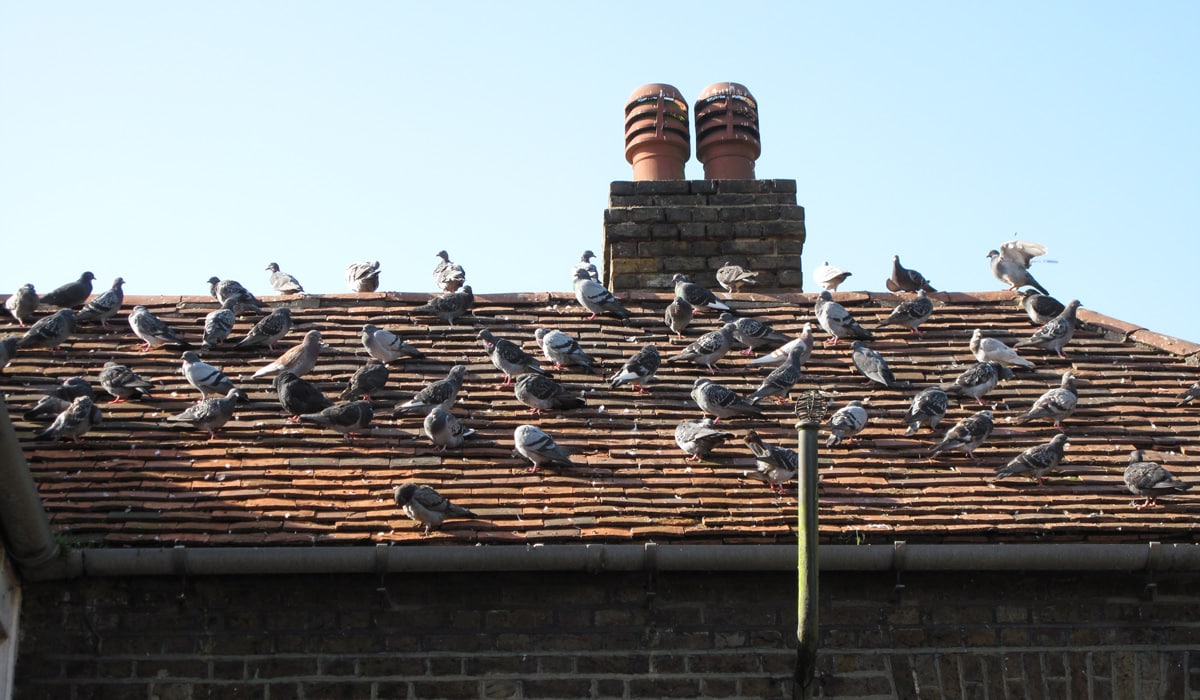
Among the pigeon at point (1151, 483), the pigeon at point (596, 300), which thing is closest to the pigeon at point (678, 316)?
the pigeon at point (596, 300)

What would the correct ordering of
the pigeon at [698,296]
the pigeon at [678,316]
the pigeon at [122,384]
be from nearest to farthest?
the pigeon at [122,384]
the pigeon at [678,316]
the pigeon at [698,296]

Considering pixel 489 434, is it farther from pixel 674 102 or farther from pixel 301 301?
pixel 674 102

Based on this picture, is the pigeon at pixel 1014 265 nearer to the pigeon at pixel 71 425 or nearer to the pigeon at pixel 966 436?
the pigeon at pixel 966 436

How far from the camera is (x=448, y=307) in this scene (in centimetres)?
1137

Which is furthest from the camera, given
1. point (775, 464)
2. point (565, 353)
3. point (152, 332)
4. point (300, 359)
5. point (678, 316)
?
point (678, 316)

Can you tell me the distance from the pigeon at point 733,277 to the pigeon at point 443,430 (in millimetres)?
3398

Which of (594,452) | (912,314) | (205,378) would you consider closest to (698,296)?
(912,314)

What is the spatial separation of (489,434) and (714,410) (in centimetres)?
138

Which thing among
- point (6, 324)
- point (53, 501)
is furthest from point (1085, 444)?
point (6, 324)

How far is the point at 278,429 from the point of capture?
963cm

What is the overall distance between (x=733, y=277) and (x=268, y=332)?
353cm

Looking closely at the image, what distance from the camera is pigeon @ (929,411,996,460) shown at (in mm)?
9359

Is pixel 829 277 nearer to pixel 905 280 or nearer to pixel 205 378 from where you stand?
pixel 905 280

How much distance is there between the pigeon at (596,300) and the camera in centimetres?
1133
